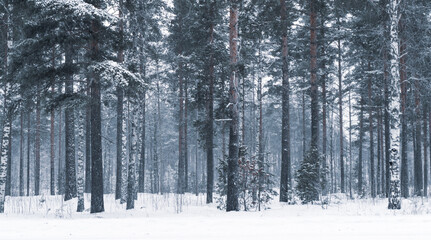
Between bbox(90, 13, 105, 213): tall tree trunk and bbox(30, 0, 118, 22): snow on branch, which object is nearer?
bbox(30, 0, 118, 22): snow on branch

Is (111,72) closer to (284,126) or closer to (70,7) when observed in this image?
(70,7)

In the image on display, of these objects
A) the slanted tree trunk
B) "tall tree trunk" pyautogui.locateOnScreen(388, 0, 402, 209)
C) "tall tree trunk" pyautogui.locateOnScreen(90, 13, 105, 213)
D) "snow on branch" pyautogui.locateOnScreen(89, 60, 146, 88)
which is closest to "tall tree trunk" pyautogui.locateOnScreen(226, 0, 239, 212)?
"snow on branch" pyautogui.locateOnScreen(89, 60, 146, 88)

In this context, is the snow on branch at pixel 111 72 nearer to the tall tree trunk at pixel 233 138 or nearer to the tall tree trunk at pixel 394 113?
the tall tree trunk at pixel 233 138

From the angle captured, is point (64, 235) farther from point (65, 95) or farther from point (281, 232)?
point (65, 95)

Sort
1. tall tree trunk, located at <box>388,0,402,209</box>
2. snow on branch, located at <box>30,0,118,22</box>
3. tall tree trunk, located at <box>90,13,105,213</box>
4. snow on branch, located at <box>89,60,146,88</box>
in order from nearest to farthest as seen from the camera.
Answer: snow on branch, located at <box>30,0,118,22</box>, snow on branch, located at <box>89,60,146,88</box>, tall tree trunk, located at <box>388,0,402,209</box>, tall tree trunk, located at <box>90,13,105,213</box>

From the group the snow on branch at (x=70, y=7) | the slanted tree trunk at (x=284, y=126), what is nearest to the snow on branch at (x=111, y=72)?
the snow on branch at (x=70, y=7)

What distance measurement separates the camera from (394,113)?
1279cm

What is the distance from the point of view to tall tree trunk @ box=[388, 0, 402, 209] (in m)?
12.4

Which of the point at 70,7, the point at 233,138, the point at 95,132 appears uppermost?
the point at 70,7

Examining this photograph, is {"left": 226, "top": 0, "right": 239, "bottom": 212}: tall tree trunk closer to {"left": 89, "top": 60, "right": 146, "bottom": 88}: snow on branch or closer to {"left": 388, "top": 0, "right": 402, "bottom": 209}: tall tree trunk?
{"left": 89, "top": 60, "right": 146, "bottom": 88}: snow on branch

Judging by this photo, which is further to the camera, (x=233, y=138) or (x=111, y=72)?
(x=233, y=138)

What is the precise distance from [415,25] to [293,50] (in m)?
10.2

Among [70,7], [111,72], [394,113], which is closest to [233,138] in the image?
[111,72]

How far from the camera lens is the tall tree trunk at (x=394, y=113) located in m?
12.4
